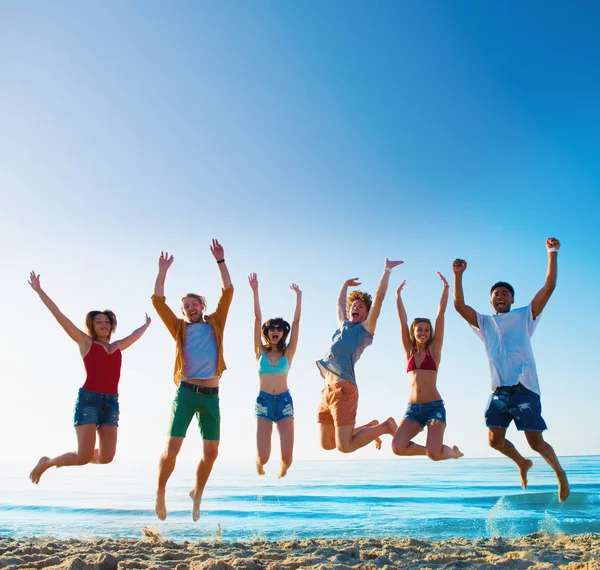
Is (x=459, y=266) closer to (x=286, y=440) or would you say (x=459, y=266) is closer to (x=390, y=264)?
(x=390, y=264)

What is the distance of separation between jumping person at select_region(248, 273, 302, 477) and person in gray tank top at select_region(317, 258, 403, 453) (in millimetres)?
465

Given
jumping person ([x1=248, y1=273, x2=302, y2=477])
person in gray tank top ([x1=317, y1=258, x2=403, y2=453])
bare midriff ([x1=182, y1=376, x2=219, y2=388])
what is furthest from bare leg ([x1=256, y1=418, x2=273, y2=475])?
bare midriff ([x1=182, y1=376, x2=219, y2=388])

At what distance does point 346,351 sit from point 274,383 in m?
1.09

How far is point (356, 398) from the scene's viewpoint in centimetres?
769

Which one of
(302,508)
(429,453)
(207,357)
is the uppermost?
(207,357)

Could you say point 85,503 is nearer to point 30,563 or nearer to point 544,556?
point 30,563

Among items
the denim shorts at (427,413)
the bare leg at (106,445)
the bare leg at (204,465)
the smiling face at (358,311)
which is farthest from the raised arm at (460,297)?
the bare leg at (106,445)

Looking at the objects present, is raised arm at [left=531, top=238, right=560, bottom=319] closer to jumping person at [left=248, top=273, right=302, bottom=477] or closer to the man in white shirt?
the man in white shirt

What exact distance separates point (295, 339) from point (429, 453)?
236 cm

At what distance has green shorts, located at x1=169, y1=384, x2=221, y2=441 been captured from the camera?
284 inches

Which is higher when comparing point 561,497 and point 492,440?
point 492,440

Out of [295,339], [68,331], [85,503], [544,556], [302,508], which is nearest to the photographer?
[544,556]

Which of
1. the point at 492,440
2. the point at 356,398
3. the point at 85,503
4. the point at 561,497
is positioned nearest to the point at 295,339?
the point at 356,398

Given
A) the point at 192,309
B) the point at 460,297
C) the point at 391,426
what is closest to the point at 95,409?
the point at 192,309
